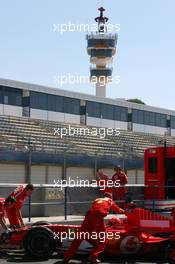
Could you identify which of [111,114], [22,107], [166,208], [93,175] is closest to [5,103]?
[22,107]

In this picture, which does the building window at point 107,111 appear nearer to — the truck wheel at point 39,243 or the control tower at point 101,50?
the control tower at point 101,50

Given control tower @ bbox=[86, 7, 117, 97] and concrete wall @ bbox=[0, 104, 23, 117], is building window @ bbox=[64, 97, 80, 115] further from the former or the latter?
control tower @ bbox=[86, 7, 117, 97]

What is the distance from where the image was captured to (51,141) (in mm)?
30875

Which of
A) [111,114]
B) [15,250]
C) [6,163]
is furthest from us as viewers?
[111,114]

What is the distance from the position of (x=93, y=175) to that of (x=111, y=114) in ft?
59.6

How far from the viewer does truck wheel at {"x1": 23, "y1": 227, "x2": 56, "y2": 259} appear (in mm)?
10531

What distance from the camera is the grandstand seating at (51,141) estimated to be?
2858 centimetres

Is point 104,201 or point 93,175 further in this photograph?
point 93,175

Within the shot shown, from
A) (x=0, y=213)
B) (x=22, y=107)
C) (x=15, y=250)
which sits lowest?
(x=15, y=250)

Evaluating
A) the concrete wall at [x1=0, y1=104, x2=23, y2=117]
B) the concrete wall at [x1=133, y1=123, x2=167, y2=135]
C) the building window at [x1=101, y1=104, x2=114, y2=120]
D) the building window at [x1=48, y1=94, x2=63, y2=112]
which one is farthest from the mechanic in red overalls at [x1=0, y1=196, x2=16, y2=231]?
the concrete wall at [x1=133, y1=123, x2=167, y2=135]

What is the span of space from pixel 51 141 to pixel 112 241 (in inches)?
813

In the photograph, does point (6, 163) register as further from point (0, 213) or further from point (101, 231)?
point (101, 231)

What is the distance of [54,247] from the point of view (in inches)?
418

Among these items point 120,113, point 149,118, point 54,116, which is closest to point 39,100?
point 54,116
